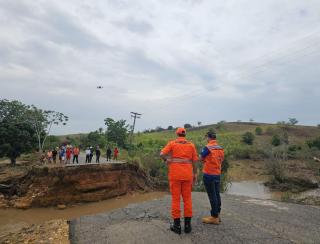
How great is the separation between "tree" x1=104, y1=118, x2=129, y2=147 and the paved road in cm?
4118

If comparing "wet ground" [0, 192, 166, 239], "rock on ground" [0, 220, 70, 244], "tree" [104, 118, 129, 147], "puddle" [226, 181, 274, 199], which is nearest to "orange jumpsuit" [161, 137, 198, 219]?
"rock on ground" [0, 220, 70, 244]

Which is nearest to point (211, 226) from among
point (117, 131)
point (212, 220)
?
point (212, 220)

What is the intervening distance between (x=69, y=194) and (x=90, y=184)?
57.6 inches

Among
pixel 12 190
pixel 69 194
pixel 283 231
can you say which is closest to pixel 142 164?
pixel 69 194

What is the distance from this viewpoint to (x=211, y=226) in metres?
6.00

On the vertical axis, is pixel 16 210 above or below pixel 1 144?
below

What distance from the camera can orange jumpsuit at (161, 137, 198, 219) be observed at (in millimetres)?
5312

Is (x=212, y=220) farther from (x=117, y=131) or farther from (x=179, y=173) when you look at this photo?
(x=117, y=131)

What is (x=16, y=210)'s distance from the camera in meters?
17.5

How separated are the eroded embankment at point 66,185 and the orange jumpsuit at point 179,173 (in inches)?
603

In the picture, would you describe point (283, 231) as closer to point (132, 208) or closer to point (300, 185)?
point (132, 208)

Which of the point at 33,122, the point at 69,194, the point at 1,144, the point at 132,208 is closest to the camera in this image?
the point at 132,208

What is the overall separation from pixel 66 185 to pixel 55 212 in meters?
2.21

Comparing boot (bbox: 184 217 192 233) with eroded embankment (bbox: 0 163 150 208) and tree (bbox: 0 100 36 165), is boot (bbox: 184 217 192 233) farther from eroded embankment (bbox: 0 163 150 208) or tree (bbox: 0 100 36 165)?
tree (bbox: 0 100 36 165)
